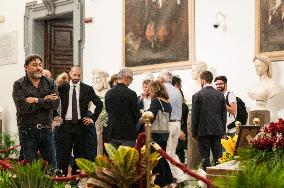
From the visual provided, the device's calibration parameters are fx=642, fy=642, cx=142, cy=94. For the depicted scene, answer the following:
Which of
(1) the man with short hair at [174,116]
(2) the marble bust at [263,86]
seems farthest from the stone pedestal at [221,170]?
(2) the marble bust at [263,86]

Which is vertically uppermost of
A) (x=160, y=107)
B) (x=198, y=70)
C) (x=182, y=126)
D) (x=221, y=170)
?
(x=198, y=70)

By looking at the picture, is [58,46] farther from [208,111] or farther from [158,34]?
[208,111]

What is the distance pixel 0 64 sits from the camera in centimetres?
2012

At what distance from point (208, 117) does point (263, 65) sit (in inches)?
111

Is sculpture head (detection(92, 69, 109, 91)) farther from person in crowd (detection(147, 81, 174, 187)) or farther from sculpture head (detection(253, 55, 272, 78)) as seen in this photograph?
person in crowd (detection(147, 81, 174, 187))

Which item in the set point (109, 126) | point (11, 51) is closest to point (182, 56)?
point (109, 126)

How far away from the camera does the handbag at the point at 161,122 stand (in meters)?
9.18

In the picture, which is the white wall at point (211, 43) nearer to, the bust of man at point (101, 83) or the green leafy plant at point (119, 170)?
the bust of man at point (101, 83)

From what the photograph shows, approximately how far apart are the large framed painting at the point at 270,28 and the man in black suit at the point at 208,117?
3041 millimetres

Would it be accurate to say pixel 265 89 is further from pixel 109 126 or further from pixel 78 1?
pixel 78 1

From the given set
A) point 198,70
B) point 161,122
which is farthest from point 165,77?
point 198,70

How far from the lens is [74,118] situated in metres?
9.48

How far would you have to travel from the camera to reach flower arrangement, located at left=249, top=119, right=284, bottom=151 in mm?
4617

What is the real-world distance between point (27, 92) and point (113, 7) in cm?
919
